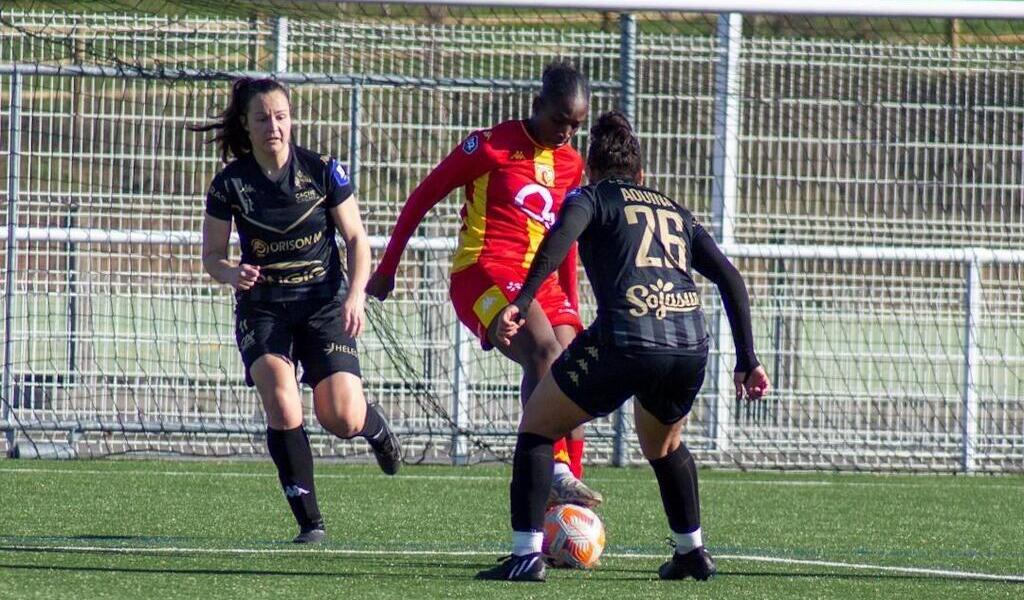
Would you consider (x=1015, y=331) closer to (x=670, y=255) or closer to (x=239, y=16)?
(x=239, y=16)

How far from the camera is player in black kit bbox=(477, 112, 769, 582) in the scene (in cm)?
532

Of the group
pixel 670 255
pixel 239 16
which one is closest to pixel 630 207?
pixel 670 255

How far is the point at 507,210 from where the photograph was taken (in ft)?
22.1

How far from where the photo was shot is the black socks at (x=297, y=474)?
6367 mm

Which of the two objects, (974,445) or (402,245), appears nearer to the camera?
(402,245)

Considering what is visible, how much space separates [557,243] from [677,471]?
2.95ft

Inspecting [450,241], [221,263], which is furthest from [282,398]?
[450,241]

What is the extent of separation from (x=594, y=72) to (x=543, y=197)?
5.18 meters

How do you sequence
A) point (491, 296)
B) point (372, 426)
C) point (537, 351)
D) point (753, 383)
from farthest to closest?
point (372, 426), point (491, 296), point (537, 351), point (753, 383)

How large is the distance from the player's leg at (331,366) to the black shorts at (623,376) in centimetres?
136

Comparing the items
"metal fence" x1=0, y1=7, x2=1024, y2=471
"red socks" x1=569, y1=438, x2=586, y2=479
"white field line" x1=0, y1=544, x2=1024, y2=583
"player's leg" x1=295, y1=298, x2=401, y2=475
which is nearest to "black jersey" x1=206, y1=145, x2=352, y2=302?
"player's leg" x1=295, y1=298, x2=401, y2=475

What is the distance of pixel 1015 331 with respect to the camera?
11047 millimetres

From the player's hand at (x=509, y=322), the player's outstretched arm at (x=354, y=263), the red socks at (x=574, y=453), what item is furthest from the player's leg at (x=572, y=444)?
the player's hand at (x=509, y=322)

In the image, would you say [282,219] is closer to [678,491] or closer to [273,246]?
[273,246]
